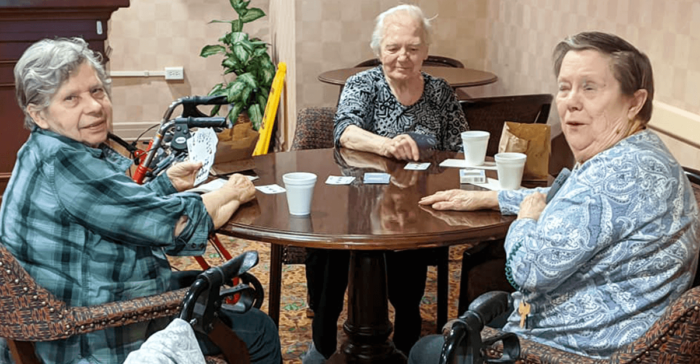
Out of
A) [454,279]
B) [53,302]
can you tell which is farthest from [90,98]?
[454,279]

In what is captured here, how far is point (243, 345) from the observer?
7.71ft

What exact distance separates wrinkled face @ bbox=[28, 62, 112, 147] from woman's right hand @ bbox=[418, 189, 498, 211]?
0.97 meters

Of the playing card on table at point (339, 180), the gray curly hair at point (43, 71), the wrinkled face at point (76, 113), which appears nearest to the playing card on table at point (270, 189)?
the playing card on table at point (339, 180)

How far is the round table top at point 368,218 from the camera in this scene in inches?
93.0

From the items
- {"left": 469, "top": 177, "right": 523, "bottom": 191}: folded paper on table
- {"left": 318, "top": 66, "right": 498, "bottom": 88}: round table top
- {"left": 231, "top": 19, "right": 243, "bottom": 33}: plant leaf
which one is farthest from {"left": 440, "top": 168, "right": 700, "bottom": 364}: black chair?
{"left": 231, "top": 19, "right": 243, "bottom": 33}: plant leaf

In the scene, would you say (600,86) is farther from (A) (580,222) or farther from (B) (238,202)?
(B) (238,202)

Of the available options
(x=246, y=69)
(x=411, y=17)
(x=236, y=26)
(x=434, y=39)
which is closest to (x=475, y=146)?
(x=411, y=17)

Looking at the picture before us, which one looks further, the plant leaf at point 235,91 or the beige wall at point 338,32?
the plant leaf at point 235,91

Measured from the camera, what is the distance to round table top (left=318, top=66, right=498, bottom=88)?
486 cm

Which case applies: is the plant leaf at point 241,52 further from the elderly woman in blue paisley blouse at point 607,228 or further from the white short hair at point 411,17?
the elderly woman in blue paisley blouse at point 607,228

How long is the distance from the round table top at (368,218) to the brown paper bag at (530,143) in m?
0.18

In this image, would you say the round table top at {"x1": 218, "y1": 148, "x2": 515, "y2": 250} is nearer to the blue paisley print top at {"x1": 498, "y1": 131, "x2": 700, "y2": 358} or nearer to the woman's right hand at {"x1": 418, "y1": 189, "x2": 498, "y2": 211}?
the woman's right hand at {"x1": 418, "y1": 189, "x2": 498, "y2": 211}

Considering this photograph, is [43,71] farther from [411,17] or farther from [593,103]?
[411,17]

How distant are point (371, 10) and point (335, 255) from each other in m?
2.49
